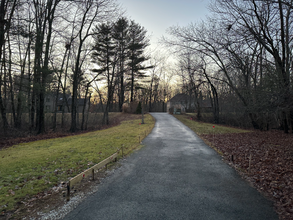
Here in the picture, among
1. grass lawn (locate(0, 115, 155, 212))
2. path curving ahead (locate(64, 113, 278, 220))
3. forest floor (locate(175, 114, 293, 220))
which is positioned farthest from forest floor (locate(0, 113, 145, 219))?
forest floor (locate(175, 114, 293, 220))

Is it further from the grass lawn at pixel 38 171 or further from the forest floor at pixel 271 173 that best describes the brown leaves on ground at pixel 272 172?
the grass lawn at pixel 38 171

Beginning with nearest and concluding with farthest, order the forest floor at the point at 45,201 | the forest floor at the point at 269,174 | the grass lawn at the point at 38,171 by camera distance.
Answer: the forest floor at the point at 45,201 → the forest floor at the point at 269,174 → the grass lawn at the point at 38,171

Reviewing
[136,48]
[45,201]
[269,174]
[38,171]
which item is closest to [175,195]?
[45,201]

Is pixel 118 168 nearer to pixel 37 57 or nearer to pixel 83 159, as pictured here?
pixel 83 159

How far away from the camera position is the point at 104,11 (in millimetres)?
17875

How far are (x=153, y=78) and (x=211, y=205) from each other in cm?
4964

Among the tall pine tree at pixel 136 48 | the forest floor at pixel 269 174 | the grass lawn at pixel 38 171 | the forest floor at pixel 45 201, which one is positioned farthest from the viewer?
the tall pine tree at pixel 136 48

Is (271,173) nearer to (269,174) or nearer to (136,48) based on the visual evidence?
(269,174)

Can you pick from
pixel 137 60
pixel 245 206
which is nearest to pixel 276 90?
pixel 245 206

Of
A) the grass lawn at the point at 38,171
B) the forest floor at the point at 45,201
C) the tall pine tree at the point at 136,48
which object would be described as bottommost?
the forest floor at the point at 45,201

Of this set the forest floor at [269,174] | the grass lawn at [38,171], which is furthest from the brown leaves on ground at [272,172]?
the grass lawn at [38,171]

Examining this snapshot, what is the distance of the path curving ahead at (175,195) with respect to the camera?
3.86 meters

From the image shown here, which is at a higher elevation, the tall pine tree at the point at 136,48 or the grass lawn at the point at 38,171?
the tall pine tree at the point at 136,48

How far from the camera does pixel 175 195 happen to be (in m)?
4.71
